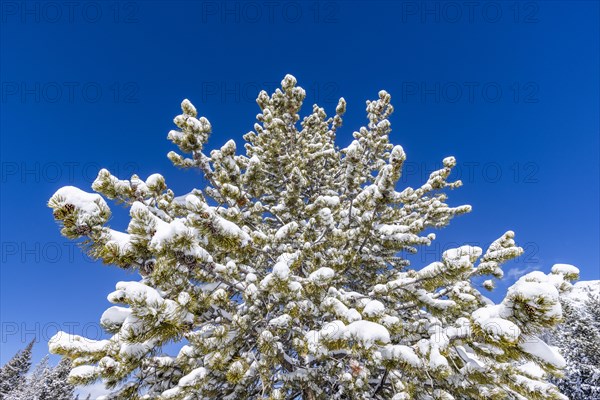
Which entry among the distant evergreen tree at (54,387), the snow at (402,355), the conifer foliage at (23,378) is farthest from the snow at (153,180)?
the distant evergreen tree at (54,387)

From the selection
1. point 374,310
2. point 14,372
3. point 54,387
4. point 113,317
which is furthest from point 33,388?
point 374,310

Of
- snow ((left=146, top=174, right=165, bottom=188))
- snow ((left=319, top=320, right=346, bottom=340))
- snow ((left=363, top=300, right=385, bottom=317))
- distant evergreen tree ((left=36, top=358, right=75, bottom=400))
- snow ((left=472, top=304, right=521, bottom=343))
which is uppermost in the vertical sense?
distant evergreen tree ((left=36, top=358, right=75, bottom=400))

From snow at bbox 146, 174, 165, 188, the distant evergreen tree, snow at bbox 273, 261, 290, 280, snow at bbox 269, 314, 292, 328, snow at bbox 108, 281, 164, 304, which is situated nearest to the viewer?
snow at bbox 108, 281, 164, 304

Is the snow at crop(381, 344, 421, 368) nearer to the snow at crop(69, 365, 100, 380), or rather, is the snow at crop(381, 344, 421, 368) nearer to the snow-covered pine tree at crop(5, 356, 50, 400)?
the snow at crop(69, 365, 100, 380)

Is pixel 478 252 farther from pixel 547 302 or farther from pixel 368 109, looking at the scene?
pixel 368 109

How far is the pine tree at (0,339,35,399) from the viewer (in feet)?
126

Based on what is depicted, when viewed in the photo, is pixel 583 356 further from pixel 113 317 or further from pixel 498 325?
pixel 113 317

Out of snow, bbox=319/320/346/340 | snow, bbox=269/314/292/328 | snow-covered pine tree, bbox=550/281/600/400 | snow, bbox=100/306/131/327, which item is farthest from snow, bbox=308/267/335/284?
snow-covered pine tree, bbox=550/281/600/400

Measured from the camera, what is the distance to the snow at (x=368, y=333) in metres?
2.53

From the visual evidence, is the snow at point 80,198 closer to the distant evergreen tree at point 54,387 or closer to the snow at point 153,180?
the snow at point 153,180

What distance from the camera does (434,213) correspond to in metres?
6.38

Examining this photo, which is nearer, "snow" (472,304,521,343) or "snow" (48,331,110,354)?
"snow" (472,304,521,343)

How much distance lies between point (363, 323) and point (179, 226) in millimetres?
1912

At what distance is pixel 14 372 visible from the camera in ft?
132
